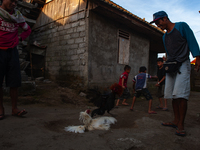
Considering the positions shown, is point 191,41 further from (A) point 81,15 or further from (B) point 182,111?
(A) point 81,15

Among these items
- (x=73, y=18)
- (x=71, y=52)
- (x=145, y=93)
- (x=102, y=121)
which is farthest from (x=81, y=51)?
(x=102, y=121)

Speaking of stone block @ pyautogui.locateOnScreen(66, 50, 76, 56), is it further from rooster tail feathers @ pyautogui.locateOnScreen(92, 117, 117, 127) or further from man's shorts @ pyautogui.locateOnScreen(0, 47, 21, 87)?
rooster tail feathers @ pyautogui.locateOnScreen(92, 117, 117, 127)

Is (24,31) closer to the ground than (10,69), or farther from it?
farther from it

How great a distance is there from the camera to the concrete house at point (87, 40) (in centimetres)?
584

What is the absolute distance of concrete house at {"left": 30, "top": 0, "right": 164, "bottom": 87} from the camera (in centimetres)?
584

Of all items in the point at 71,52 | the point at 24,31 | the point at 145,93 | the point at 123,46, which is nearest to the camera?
the point at 24,31

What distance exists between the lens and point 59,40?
701 centimetres

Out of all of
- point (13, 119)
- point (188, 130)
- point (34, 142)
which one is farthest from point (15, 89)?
point (188, 130)

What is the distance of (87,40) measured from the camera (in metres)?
5.76

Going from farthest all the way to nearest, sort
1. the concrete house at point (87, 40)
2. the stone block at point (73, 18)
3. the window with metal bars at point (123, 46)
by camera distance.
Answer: the window with metal bars at point (123, 46) → the stone block at point (73, 18) → the concrete house at point (87, 40)

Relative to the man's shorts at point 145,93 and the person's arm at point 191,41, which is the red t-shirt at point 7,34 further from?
the man's shorts at point 145,93

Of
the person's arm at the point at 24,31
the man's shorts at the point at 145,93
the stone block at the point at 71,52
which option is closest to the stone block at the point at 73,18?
the stone block at the point at 71,52

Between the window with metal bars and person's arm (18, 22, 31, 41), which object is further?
the window with metal bars

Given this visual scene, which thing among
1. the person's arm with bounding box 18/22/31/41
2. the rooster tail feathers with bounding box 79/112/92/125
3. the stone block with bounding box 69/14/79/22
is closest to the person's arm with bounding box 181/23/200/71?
the rooster tail feathers with bounding box 79/112/92/125
